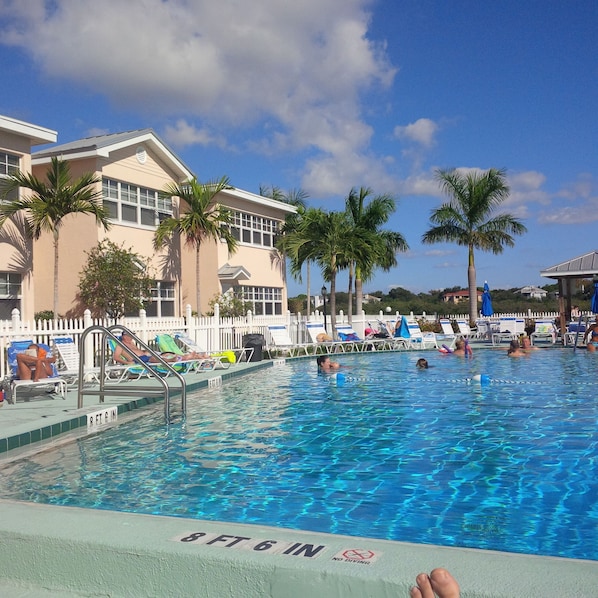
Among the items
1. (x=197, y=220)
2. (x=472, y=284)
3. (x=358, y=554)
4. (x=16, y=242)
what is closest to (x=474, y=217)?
(x=472, y=284)

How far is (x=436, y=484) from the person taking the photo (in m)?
5.59

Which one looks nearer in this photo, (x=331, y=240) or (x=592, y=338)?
(x=592, y=338)

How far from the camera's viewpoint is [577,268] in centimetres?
2342

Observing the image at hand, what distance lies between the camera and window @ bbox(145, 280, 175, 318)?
2209 centimetres

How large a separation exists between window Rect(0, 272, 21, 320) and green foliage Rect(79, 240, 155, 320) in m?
1.72

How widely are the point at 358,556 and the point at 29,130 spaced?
56.7 ft

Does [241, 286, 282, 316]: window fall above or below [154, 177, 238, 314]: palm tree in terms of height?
below

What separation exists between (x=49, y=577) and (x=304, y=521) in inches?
76.9

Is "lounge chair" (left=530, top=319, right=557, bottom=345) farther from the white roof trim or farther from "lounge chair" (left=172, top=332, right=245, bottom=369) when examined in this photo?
"lounge chair" (left=172, top=332, right=245, bottom=369)

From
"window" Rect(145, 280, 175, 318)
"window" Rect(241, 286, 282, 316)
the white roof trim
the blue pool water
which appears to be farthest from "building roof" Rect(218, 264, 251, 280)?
the blue pool water

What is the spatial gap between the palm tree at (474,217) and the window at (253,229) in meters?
8.45

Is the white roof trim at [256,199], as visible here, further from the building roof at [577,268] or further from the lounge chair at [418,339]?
the building roof at [577,268]

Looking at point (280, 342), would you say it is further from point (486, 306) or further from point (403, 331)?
point (486, 306)

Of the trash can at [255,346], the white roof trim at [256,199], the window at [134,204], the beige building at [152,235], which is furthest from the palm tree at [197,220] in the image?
the trash can at [255,346]
